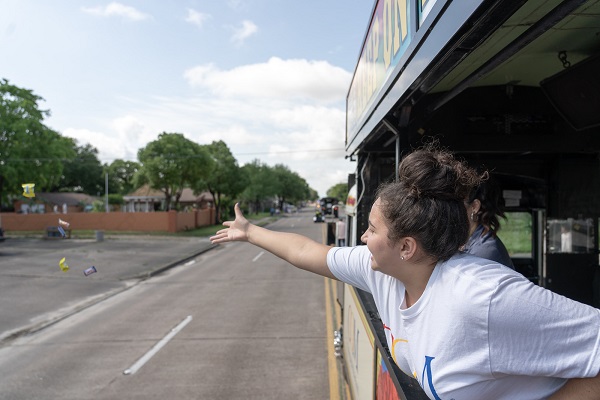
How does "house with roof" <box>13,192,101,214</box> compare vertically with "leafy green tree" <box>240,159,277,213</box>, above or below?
below

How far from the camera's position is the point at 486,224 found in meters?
2.64

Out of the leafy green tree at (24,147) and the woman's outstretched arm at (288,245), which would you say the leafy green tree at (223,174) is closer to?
the leafy green tree at (24,147)

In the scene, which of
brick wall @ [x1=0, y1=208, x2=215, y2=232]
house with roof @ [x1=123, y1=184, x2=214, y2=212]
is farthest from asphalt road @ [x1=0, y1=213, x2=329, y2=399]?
house with roof @ [x1=123, y1=184, x2=214, y2=212]

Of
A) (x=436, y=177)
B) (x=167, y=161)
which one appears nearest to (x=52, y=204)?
(x=167, y=161)

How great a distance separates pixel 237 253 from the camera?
70.2 ft

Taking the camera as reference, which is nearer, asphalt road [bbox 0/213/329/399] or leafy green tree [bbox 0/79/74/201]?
asphalt road [bbox 0/213/329/399]

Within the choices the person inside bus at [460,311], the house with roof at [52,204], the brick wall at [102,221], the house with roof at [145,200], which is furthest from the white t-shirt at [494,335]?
the house with roof at [145,200]

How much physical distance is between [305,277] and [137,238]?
17817 millimetres

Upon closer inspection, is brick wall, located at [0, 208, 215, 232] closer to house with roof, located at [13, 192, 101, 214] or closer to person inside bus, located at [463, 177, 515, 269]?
house with roof, located at [13, 192, 101, 214]

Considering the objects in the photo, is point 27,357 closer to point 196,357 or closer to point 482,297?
point 196,357

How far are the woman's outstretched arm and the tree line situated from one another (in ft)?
60.8

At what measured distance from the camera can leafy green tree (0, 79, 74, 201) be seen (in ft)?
60.7

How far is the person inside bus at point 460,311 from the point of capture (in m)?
1.17

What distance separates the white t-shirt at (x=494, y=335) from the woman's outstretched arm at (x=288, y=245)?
781 mm
